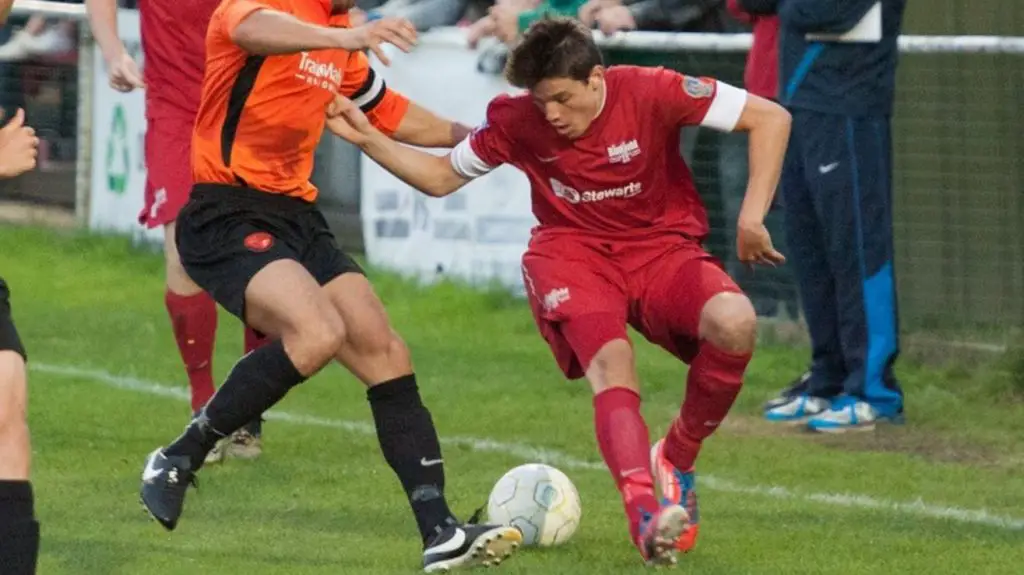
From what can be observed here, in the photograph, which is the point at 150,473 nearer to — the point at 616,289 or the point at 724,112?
the point at 616,289

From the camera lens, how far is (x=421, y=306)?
1202cm

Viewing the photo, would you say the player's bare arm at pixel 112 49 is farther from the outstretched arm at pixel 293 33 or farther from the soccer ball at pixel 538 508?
the soccer ball at pixel 538 508

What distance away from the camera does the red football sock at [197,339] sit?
8195 millimetres

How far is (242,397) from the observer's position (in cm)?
640

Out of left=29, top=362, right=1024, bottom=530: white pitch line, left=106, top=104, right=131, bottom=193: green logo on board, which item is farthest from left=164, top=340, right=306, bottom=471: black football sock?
left=106, top=104, right=131, bottom=193: green logo on board

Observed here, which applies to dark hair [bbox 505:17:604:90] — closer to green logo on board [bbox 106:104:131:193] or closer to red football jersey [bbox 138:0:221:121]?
red football jersey [bbox 138:0:221:121]

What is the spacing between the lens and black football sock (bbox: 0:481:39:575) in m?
4.83

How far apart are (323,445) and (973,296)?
144 inches

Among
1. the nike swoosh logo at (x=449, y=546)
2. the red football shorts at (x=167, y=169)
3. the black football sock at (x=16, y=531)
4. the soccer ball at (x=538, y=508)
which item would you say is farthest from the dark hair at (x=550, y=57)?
the red football shorts at (x=167, y=169)

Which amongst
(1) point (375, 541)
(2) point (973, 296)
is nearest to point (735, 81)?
(2) point (973, 296)

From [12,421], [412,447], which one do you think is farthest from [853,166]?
[12,421]

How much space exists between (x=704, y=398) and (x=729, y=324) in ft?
0.92

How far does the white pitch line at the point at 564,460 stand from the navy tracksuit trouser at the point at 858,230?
1379 mm

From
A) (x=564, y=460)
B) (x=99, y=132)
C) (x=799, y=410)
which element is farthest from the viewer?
(x=99, y=132)
